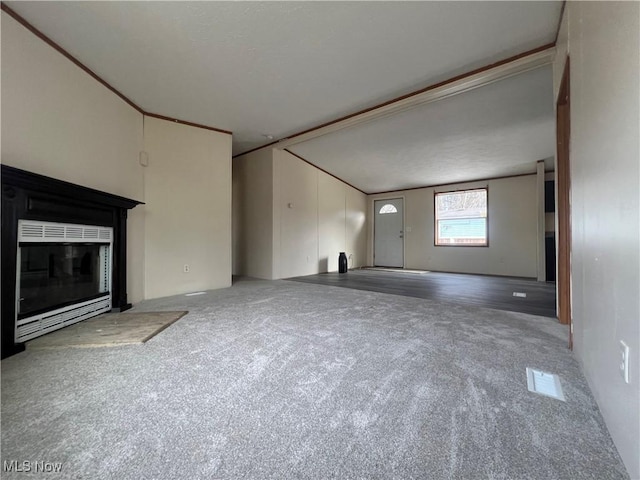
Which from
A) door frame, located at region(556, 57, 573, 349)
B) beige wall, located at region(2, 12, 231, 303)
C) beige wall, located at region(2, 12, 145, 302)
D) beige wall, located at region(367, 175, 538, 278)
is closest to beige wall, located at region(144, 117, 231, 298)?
beige wall, located at region(2, 12, 231, 303)

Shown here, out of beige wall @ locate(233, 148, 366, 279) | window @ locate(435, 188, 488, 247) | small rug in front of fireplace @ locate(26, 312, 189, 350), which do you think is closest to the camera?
small rug in front of fireplace @ locate(26, 312, 189, 350)

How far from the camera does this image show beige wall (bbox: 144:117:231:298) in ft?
11.7

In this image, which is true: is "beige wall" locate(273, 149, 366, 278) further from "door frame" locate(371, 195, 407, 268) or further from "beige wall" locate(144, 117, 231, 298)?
"beige wall" locate(144, 117, 231, 298)

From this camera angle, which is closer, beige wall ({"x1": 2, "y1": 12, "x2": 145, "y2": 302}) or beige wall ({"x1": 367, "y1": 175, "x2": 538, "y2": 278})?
beige wall ({"x1": 2, "y1": 12, "x2": 145, "y2": 302})

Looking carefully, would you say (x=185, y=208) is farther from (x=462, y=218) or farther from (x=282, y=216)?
(x=462, y=218)

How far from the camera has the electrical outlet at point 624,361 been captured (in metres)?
0.89

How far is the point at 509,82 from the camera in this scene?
2898 mm

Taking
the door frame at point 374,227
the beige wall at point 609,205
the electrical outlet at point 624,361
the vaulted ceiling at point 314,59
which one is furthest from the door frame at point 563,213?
the door frame at point 374,227

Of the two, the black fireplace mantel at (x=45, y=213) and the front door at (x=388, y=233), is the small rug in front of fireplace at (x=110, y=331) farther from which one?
the front door at (x=388, y=233)

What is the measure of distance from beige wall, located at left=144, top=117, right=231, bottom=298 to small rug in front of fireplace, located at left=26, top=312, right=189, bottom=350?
1.04 m

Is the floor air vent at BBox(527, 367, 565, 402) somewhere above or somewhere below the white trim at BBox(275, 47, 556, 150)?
below

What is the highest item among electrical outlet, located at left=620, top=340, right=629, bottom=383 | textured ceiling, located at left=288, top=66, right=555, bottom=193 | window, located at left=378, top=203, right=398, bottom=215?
textured ceiling, located at left=288, top=66, right=555, bottom=193

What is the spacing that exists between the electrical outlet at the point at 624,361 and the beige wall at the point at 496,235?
6140 millimetres

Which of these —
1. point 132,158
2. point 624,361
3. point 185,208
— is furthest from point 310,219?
point 624,361
